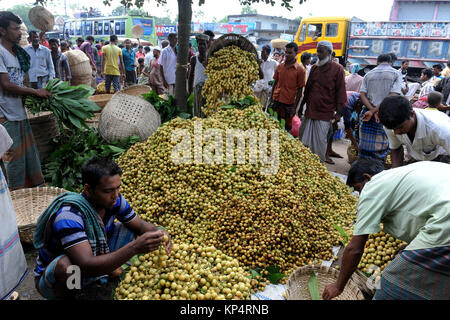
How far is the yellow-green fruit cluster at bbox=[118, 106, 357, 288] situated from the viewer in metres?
2.76

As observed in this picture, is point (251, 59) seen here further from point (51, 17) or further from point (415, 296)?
point (51, 17)

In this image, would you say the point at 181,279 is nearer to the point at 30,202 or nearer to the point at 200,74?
the point at 30,202

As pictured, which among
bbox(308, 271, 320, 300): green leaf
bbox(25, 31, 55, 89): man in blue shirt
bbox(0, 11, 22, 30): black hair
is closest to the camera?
bbox(308, 271, 320, 300): green leaf

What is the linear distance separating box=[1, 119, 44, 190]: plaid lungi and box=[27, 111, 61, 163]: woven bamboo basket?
1.92 ft

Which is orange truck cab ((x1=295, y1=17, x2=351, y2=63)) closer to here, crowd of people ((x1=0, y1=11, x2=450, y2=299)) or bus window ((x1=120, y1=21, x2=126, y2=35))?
crowd of people ((x1=0, y1=11, x2=450, y2=299))

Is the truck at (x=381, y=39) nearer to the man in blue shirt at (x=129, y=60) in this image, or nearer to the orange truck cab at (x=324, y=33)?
the orange truck cab at (x=324, y=33)

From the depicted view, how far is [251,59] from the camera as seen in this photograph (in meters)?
5.02

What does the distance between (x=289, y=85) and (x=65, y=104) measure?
355cm

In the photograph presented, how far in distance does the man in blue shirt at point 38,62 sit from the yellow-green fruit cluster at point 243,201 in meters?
3.22

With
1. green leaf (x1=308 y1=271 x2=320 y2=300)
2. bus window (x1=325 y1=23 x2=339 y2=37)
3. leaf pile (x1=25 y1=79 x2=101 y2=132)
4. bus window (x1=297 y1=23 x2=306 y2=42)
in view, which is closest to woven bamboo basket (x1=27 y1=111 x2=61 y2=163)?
leaf pile (x1=25 y1=79 x2=101 y2=132)

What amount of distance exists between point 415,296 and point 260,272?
1.22 metres

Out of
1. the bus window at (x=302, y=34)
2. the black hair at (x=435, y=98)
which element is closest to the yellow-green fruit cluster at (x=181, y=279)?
the black hair at (x=435, y=98)

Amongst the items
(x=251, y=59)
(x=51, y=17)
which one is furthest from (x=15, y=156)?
(x=51, y=17)

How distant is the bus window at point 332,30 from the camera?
12781 mm
